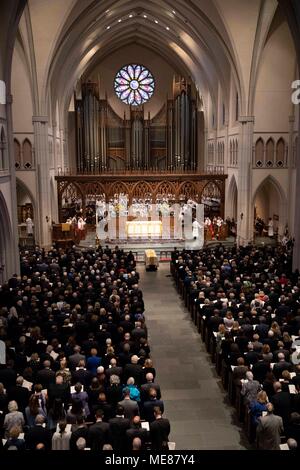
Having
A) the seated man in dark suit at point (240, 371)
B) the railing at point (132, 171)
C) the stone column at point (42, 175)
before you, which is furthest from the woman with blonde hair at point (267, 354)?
the railing at point (132, 171)

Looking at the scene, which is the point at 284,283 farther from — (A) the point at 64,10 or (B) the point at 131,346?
(A) the point at 64,10

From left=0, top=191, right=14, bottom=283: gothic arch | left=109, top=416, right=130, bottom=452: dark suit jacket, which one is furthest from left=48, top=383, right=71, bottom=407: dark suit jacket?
left=0, top=191, right=14, bottom=283: gothic arch

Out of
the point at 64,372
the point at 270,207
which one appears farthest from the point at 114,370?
the point at 270,207

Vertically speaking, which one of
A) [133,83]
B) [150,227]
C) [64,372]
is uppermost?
[133,83]

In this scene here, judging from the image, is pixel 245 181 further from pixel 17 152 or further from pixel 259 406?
pixel 259 406

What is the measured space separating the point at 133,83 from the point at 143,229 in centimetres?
2131

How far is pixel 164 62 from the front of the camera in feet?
150

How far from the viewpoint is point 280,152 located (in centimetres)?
2908

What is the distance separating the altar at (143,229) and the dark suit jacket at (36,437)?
2166 centimetres

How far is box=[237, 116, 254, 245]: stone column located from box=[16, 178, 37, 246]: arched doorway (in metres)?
12.5

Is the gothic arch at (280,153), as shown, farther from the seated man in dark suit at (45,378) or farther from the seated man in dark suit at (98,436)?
the seated man in dark suit at (98,436)

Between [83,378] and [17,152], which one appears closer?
[83,378]

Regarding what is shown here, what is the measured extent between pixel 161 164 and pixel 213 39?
14915mm

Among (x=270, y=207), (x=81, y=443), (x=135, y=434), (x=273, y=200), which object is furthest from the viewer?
(x=270, y=207)
